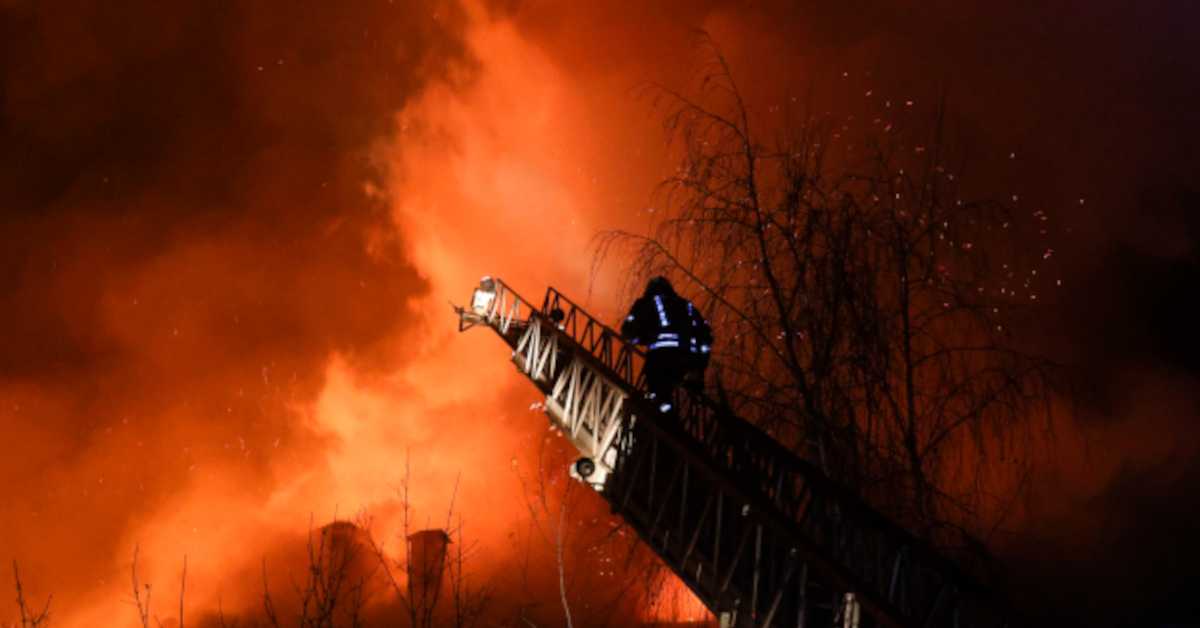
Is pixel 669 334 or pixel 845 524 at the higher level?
pixel 669 334

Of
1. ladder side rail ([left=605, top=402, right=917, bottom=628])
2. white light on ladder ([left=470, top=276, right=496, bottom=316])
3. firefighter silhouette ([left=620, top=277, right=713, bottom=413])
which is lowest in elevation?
ladder side rail ([left=605, top=402, right=917, bottom=628])

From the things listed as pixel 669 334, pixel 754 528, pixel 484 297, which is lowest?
pixel 754 528

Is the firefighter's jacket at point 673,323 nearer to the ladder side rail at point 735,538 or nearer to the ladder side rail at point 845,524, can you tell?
the ladder side rail at point 845,524

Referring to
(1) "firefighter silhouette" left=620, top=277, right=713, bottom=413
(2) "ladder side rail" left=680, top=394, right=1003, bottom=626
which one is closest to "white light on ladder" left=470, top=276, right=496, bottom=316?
(1) "firefighter silhouette" left=620, top=277, right=713, bottom=413

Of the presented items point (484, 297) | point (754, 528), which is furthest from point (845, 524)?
point (484, 297)

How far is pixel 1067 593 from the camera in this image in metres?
21.7

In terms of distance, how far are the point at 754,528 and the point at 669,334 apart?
2.86 m

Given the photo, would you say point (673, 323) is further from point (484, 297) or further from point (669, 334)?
point (484, 297)

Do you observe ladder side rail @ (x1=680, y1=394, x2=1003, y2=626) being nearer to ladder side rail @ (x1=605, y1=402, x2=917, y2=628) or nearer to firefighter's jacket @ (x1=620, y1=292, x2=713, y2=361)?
ladder side rail @ (x1=605, y1=402, x2=917, y2=628)

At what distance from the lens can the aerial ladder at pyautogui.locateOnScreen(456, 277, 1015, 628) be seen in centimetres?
578

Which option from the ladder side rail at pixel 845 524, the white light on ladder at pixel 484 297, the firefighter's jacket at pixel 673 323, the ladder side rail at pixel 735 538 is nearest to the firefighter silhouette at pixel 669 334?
the firefighter's jacket at pixel 673 323

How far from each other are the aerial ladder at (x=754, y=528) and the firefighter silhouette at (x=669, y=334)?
30 cm

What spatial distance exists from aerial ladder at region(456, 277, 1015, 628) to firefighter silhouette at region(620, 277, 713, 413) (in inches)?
11.6

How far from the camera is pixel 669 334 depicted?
9297 millimetres
